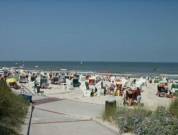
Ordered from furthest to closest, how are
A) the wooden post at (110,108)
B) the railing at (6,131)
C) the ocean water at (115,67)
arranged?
1. the ocean water at (115,67)
2. the wooden post at (110,108)
3. the railing at (6,131)

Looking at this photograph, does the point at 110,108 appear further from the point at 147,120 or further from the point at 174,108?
the point at 147,120

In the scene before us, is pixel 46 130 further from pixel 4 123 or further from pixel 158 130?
pixel 158 130

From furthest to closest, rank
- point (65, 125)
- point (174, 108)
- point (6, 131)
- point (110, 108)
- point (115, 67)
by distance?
point (115, 67) → point (110, 108) → point (65, 125) → point (174, 108) → point (6, 131)

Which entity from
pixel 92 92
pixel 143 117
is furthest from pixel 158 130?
pixel 92 92

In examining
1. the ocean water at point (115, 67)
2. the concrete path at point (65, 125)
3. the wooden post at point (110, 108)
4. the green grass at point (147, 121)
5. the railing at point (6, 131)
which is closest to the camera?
the green grass at point (147, 121)

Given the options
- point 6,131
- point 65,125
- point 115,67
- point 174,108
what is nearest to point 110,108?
point 65,125

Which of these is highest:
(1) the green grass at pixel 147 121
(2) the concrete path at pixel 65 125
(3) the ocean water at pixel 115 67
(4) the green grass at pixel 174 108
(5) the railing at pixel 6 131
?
(3) the ocean water at pixel 115 67

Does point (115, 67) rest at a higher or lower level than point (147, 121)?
higher

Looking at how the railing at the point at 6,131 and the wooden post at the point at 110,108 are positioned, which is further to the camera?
the wooden post at the point at 110,108

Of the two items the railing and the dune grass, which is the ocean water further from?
the railing

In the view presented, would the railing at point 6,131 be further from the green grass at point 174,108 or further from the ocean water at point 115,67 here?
the ocean water at point 115,67

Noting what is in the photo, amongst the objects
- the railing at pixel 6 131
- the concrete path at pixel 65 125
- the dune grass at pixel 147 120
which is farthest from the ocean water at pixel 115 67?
the railing at pixel 6 131

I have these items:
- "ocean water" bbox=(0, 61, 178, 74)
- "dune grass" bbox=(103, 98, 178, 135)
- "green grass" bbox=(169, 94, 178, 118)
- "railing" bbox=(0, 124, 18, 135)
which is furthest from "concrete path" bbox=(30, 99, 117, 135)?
"ocean water" bbox=(0, 61, 178, 74)

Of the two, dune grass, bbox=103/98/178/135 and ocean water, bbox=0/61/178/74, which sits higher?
ocean water, bbox=0/61/178/74
